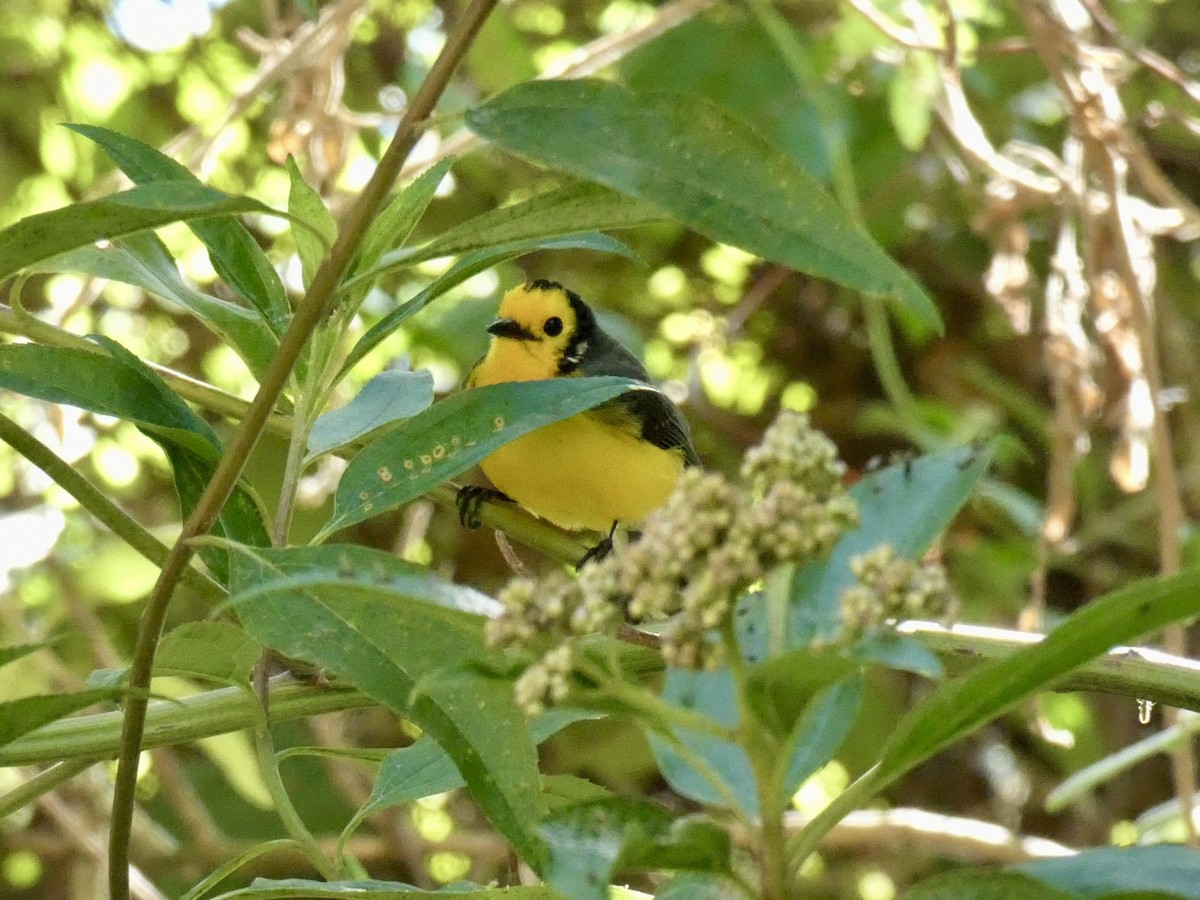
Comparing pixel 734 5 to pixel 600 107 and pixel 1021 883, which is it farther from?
pixel 1021 883

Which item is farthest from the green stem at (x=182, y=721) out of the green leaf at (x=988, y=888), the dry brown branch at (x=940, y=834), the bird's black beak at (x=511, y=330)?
the bird's black beak at (x=511, y=330)

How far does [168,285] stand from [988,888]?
2.46ft

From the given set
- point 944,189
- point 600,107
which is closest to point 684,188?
point 600,107

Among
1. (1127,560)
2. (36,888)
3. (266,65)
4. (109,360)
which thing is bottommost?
(36,888)

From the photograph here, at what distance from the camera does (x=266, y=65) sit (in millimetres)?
2637

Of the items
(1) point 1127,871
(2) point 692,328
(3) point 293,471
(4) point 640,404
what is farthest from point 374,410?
(2) point 692,328

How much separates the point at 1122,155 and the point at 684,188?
2.00 m

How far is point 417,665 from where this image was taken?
89cm

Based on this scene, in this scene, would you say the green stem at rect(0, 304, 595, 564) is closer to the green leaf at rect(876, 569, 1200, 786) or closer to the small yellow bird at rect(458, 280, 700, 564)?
the green leaf at rect(876, 569, 1200, 786)

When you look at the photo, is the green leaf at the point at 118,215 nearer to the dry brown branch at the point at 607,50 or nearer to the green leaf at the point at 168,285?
the green leaf at the point at 168,285

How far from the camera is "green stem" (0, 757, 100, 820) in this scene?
103 centimetres

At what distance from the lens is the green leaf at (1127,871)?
0.70 meters

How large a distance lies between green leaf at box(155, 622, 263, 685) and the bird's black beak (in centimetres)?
178

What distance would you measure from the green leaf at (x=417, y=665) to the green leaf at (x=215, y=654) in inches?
5.3
